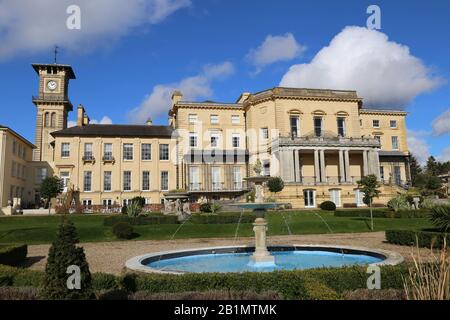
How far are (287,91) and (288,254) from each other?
32.6 meters

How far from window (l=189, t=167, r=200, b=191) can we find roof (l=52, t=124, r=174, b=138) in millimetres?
5131

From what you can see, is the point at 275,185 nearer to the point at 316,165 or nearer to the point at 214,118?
the point at 316,165

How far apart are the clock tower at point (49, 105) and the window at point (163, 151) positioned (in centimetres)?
1783

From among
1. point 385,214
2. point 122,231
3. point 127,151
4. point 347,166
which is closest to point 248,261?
point 122,231

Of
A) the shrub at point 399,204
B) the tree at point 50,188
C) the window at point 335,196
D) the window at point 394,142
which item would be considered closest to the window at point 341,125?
the window at point 335,196

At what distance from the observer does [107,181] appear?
42.2 m

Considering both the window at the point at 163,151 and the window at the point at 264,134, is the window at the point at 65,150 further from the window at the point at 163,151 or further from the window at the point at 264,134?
the window at the point at 264,134

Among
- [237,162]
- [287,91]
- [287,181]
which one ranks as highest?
[287,91]

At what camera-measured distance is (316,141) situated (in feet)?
135

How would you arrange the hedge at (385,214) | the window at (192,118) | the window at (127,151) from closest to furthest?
1. the hedge at (385,214)
2. the window at (127,151)
3. the window at (192,118)

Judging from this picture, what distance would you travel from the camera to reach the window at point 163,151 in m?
44.1

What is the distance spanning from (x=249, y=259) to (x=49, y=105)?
49.3 metres
